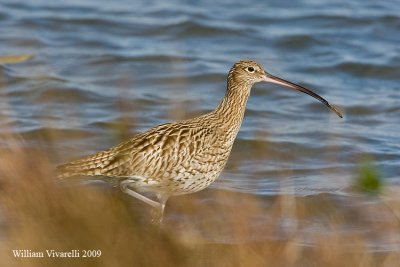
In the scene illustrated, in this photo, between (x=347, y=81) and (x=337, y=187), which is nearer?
(x=337, y=187)

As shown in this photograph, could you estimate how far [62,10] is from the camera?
17219 mm

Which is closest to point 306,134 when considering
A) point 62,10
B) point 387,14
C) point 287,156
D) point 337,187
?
point 287,156

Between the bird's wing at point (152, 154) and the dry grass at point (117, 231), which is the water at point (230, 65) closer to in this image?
the bird's wing at point (152, 154)

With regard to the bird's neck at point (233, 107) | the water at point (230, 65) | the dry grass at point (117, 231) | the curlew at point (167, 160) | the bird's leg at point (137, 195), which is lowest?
the water at point (230, 65)

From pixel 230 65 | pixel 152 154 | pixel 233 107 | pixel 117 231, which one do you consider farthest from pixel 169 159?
pixel 230 65

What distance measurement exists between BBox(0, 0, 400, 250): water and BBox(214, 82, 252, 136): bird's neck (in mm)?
326

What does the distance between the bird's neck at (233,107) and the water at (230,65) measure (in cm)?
33

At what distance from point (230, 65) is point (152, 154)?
21.7 feet

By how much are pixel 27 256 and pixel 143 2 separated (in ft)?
41.9

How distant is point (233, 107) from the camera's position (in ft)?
30.4

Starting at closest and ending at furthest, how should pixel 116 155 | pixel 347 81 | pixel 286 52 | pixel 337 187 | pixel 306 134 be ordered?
pixel 116 155
pixel 337 187
pixel 306 134
pixel 347 81
pixel 286 52

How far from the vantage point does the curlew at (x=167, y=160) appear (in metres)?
8.21

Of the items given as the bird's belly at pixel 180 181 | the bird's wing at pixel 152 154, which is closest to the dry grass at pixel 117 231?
the bird's wing at pixel 152 154

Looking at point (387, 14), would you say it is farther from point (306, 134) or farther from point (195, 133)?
point (195, 133)
